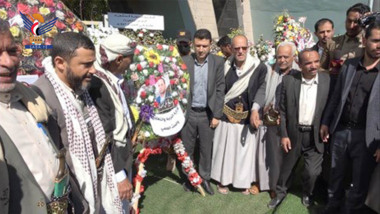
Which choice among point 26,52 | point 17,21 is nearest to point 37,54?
point 26,52

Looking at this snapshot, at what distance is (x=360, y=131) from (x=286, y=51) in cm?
128

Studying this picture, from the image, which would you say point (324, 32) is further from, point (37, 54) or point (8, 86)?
point (8, 86)

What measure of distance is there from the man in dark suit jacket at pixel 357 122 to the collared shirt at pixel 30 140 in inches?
→ 109

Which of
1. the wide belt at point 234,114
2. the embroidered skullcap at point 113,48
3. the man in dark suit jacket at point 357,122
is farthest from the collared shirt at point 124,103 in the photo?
the man in dark suit jacket at point 357,122

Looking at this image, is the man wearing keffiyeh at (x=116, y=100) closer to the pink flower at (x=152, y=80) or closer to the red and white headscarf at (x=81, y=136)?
the red and white headscarf at (x=81, y=136)

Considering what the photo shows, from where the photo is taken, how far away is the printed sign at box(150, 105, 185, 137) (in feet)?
11.7

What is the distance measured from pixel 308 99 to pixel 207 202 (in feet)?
5.94

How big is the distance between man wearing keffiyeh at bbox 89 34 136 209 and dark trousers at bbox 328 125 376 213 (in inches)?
86.0

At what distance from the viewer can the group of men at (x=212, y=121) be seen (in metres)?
1.50

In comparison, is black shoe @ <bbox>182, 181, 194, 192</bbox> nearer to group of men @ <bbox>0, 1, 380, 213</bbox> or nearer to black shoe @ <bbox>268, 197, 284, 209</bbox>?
group of men @ <bbox>0, 1, 380, 213</bbox>

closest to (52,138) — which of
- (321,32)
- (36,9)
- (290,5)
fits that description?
(36,9)

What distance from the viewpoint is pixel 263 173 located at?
4.22m

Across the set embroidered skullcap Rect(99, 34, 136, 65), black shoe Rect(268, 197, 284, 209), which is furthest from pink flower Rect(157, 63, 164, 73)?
black shoe Rect(268, 197, 284, 209)

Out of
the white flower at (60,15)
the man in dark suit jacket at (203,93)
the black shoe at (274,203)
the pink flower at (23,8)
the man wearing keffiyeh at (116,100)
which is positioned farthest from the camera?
the man in dark suit jacket at (203,93)
